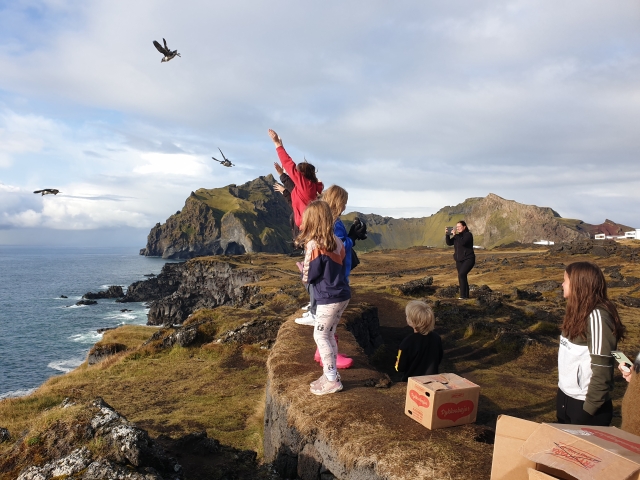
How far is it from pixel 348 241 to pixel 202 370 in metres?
10.8

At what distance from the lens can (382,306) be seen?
26375 mm

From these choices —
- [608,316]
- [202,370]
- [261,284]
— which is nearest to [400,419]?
[608,316]

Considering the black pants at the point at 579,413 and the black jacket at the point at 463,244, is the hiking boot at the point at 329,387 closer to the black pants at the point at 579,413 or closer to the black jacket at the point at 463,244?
the black pants at the point at 579,413

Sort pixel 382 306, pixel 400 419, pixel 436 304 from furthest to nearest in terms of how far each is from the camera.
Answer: pixel 382 306
pixel 436 304
pixel 400 419

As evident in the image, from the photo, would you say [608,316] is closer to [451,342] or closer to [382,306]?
[451,342]

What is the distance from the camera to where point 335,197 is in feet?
29.2

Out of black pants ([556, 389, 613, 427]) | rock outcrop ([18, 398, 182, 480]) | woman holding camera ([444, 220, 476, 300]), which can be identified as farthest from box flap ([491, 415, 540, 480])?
woman holding camera ([444, 220, 476, 300])

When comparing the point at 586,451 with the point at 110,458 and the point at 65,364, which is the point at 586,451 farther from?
the point at 65,364

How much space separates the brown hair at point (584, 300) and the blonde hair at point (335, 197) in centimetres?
442

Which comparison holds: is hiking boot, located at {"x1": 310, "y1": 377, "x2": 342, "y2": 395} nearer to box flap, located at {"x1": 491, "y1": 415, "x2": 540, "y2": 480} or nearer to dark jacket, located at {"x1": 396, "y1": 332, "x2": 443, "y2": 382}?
dark jacket, located at {"x1": 396, "y1": 332, "x2": 443, "y2": 382}

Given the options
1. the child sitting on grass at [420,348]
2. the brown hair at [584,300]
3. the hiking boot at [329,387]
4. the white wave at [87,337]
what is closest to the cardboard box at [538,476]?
the brown hair at [584,300]

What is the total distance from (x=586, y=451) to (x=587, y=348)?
268cm

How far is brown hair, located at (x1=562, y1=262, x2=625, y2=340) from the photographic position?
576 centimetres

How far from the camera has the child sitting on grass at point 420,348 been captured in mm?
8969
